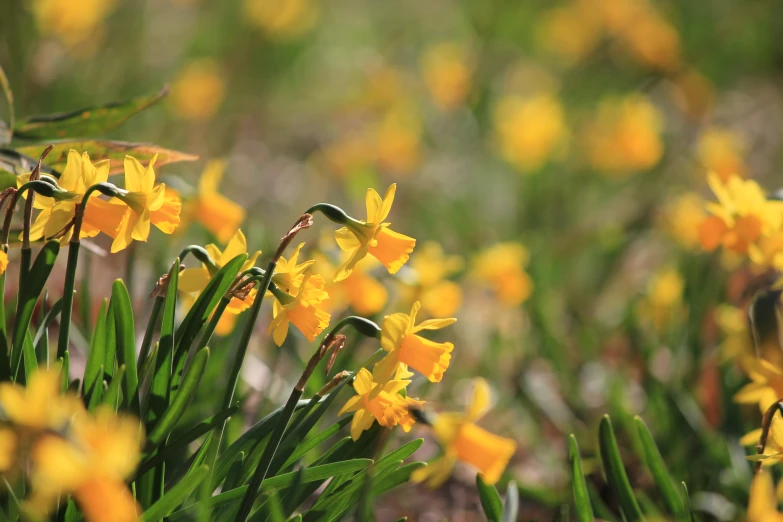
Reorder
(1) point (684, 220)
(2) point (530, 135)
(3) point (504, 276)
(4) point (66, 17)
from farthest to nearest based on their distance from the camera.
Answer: (2) point (530, 135) < (4) point (66, 17) < (1) point (684, 220) < (3) point (504, 276)

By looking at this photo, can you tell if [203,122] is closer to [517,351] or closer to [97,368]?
[517,351]

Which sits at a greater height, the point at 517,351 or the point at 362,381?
the point at 362,381

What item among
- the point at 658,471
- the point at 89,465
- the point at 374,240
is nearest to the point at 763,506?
the point at 658,471

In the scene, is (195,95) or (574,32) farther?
(574,32)

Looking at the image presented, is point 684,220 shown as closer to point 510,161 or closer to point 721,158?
point 721,158

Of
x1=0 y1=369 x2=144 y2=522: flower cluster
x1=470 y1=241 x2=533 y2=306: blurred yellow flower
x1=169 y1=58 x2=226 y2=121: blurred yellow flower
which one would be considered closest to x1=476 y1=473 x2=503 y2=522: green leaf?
x1=0 y1=369 x2=144 y2=522: flower cluster

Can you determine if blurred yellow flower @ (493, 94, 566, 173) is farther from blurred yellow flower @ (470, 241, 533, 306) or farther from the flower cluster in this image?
the flower cluster

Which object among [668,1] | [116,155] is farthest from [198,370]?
[668,1]
